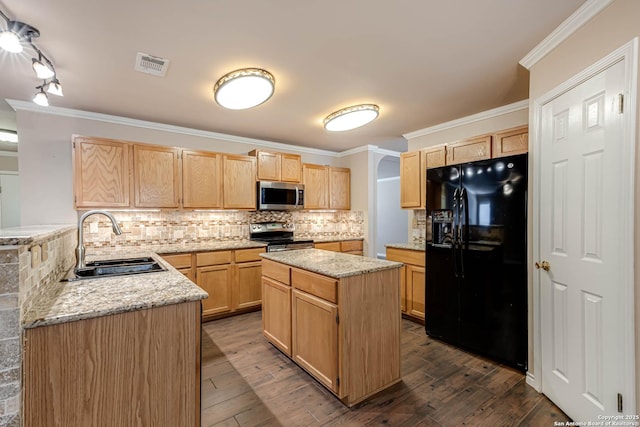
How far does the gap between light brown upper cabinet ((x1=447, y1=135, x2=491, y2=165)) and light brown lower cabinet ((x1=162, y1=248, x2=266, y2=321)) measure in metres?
2.70

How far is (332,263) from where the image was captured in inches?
87.6

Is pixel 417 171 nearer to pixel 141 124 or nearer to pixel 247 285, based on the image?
pixel 247 285

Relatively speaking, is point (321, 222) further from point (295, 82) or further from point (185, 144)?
point (295, 82)

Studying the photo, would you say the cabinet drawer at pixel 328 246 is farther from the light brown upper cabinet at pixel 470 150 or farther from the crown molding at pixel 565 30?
the crown molding at pixel 565 30

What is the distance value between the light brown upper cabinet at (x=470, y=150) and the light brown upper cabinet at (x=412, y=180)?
40 centimetres

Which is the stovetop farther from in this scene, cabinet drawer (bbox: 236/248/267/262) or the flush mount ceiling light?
the flush mount ceiling light

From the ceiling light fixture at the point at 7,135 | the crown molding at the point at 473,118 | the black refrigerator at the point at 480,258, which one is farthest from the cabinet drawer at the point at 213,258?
the ceiling light fixture at the point at 7,135

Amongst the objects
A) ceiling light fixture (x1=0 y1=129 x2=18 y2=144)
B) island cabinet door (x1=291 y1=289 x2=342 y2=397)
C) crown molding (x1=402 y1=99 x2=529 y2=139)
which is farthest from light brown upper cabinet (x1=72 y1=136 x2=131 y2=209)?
crown molding (x1=402 y1=99 x2=529 y2=139)

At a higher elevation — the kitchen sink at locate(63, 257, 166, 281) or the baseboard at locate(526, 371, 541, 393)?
the kitchen sink at locate(63, 257, 166, 281)

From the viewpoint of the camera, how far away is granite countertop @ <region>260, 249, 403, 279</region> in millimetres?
1951

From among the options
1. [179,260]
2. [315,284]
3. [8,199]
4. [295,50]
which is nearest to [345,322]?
[315,284]

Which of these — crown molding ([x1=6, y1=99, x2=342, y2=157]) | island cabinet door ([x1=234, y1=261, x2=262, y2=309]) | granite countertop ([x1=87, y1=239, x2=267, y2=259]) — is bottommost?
island cabinet door ([x1=234, y1=261, x2=262, y2=309])

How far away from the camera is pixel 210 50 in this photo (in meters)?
2.08

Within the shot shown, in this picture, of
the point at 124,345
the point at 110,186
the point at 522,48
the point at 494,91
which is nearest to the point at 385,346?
the point at 124,345
